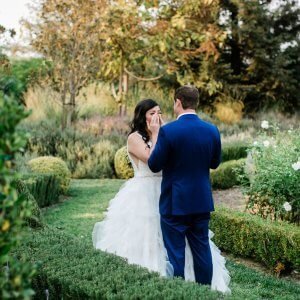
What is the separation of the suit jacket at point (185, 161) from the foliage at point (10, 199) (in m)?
2.15

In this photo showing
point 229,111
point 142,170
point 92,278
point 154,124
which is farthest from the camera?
point 229,111

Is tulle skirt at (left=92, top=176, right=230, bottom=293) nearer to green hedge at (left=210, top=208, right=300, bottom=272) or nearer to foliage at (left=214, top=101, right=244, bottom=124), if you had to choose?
green hedge at (left=210, top=208, right=300, bottom=272)

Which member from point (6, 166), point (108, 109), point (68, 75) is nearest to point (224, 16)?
point (108, 109)

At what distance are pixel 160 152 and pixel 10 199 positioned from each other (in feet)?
7.16

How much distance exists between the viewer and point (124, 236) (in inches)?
182

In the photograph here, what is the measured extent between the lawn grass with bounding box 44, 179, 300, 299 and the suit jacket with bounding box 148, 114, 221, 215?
70 cm

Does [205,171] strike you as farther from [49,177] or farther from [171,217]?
[49,177]

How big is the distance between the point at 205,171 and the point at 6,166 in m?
2.46

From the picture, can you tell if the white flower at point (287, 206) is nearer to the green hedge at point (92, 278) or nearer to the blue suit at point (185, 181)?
the blue suit at point (185, 181)

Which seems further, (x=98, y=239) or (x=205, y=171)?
(x=98, y=239)

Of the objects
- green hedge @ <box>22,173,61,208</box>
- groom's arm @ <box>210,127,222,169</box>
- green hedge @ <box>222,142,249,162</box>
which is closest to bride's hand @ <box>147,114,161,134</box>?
groom's arm @ <box>210,127,222,169</box>

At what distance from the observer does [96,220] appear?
26.5ft

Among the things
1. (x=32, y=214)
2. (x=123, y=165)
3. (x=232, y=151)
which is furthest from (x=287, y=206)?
(x=232, y=151)

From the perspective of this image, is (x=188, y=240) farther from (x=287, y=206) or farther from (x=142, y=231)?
(x=287, y=206)
